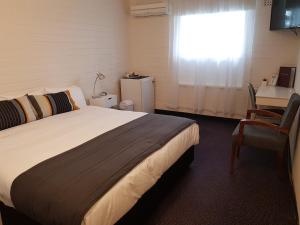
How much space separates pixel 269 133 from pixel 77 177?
6.45 ft

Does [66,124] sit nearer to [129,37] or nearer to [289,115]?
[289,115]

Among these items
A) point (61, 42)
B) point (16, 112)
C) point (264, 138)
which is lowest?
point (264, 138)

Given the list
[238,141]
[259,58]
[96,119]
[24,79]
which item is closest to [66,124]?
[96,119]

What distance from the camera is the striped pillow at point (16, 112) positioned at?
236cm

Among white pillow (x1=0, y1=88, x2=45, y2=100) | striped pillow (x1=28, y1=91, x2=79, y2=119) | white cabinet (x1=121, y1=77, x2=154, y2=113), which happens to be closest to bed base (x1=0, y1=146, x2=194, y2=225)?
striped pillow (x1=28, y1=91, x2=79, y2=119)

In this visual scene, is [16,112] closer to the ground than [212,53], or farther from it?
closer to the ground

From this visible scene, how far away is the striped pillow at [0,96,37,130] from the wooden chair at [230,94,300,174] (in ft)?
7.50

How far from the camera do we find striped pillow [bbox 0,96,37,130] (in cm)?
236

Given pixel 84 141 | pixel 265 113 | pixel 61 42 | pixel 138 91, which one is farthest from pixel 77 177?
pixel 138 91

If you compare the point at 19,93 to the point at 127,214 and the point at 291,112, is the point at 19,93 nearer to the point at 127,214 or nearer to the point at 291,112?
the point at 127,214

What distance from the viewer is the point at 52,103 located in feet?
9.30

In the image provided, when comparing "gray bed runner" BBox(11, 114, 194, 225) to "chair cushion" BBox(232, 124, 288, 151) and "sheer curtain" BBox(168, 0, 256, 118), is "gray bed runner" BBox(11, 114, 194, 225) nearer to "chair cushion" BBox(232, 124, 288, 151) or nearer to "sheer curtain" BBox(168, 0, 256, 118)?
"chair cushion" BBox(232, 124, 288, 151)

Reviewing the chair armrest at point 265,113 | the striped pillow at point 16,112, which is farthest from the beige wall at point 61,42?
the chair armrest at point 265,113

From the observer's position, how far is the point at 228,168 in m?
2.70
